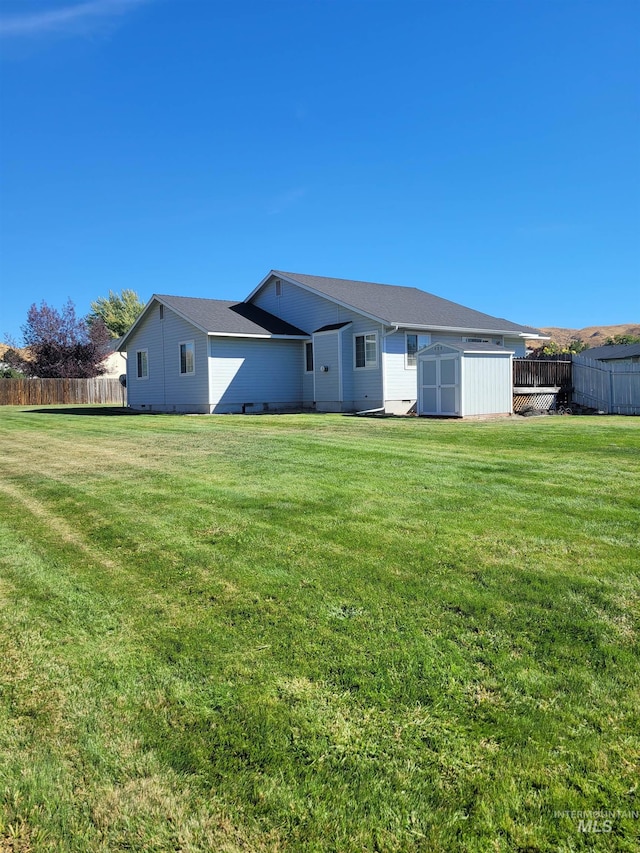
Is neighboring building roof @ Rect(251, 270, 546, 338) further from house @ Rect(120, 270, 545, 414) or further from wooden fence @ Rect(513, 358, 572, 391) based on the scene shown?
wooden fence @ Rect(513, 358, 572, 391)

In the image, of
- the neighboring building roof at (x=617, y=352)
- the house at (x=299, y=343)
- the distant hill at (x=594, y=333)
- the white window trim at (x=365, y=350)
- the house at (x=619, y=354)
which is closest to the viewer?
the white window trim at (x=365, y=350)

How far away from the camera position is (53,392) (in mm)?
35469

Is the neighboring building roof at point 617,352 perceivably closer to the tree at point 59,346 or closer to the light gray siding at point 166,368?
the light gray siding at point 166,368

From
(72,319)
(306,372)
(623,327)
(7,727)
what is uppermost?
(623,327)

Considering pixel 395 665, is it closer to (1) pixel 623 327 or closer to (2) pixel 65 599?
(2) pixel 65 599

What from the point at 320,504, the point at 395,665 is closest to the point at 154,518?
the point at 320,504

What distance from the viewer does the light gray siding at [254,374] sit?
70.4 feet

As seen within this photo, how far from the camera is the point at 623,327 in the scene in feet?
356

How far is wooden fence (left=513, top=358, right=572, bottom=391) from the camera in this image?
19.7m

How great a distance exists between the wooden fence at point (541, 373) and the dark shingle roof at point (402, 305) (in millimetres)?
3128

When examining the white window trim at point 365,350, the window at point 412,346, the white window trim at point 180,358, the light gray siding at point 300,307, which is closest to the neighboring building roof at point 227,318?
the light gray siding at point 300,307

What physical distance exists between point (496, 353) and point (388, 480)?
12.5 meters

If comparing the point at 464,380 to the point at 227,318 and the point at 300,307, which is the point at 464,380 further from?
the point at 227,318

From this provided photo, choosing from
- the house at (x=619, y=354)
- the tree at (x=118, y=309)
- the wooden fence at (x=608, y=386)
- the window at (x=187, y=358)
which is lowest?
the wooden fence at (x=608, y=386)
